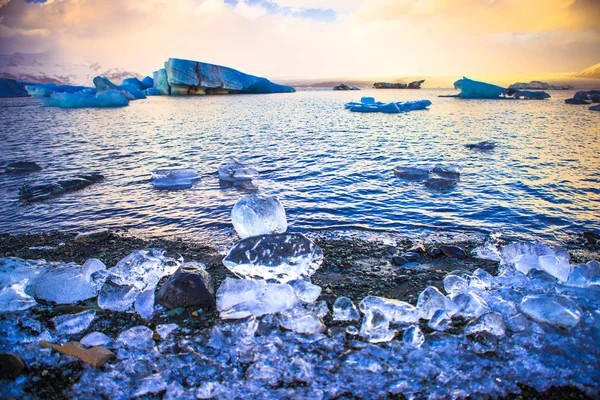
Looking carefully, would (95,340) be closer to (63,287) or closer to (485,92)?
(63,287)

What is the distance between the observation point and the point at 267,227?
15.0ft

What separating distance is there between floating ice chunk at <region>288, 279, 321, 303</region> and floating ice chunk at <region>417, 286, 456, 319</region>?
95 centimetres

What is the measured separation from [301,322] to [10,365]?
79.6 inches

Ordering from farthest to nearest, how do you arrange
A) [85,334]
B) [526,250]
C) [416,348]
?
[526,250]
[85,334]
[416,348]

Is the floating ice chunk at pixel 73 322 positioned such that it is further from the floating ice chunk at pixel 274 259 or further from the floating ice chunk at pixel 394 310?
the floating ice chunk at pixel 394 310

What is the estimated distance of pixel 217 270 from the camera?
3.96 metres

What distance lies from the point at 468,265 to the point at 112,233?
5180 millimetres

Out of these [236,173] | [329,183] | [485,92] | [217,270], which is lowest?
[217,270]

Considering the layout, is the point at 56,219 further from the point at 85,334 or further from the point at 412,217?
the point at 412,217

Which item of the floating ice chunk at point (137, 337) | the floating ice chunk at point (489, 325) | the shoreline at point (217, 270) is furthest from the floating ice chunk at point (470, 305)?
the floating ice chunk at point (137, 337)

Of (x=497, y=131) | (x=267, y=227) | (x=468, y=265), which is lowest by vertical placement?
(x=468, y=265)

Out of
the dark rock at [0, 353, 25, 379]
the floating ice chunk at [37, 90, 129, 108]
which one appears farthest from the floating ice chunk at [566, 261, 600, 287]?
the floating ice chunk at [37, 90, 129, 108]

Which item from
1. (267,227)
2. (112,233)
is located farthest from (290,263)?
(112,233)

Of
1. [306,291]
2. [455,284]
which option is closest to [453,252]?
[455,284]
